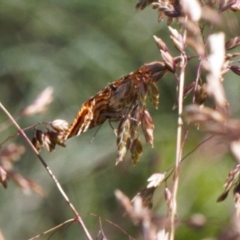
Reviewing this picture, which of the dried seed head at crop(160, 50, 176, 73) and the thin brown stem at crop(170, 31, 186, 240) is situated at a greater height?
the dried seed head at crop(160, 50, 176, 73)

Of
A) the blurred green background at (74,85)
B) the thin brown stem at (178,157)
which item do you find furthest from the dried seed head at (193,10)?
the blurred green background at (74,85)

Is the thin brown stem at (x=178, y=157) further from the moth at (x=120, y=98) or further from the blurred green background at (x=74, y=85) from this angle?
the blurred green background at (x=74, y=85)

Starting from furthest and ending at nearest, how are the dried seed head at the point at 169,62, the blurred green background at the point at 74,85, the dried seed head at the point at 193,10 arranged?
1. the blurred green background at the point at 74,85
2. the dried seed head at the point at 169,62
3. the dried seed head at the point at 193,10

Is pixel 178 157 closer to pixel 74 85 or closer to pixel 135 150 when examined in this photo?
pixel 135 150

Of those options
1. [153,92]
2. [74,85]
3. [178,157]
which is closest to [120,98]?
[153,92]

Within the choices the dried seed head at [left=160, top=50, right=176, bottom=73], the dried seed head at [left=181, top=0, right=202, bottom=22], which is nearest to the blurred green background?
the dried seed head at [left=160, top=50, right=176, bottom=73]

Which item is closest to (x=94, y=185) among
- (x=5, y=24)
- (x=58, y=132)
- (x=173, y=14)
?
(x=5, y=24)

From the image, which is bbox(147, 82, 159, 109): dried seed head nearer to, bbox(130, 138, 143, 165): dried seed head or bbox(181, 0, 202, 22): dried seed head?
bbox(130, 138, 143, 165): dried seed head

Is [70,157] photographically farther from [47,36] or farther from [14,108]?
[47,36]
